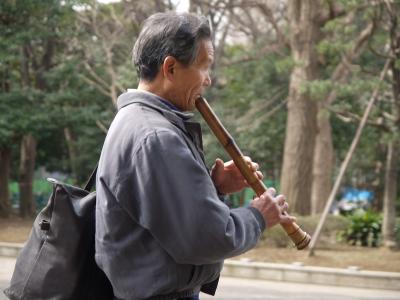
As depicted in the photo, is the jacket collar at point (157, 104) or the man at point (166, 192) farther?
the jacket collar at point (157, 104)

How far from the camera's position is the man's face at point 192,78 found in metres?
2.39

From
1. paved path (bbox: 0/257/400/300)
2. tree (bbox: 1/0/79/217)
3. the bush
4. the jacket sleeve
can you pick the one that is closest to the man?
the jacket sleeve

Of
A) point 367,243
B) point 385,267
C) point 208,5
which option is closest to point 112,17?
point 208,5

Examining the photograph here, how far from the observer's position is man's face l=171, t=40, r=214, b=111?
2.39m

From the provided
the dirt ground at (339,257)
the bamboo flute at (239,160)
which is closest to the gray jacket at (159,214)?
the bamboo flute at (239,160)

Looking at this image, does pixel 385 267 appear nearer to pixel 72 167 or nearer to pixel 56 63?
pixel 56 63

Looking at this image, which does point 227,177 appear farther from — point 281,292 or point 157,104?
point 281,292

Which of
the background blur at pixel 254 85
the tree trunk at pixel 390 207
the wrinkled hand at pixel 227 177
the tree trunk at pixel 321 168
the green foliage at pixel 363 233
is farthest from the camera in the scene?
the tree trunk at pixel 321 168

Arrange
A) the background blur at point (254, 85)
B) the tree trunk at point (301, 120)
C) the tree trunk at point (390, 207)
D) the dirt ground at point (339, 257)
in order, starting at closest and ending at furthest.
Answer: the dirt ground at point (339, 257)
the tree trunk at point (390, 207)
the background blur at point (254, 85)
the tree trunk at point (301, 120)

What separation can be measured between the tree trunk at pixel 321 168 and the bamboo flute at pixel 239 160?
1741cm

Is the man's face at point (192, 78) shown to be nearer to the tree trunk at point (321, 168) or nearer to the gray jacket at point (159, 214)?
the gray jacket at point (159, 214)

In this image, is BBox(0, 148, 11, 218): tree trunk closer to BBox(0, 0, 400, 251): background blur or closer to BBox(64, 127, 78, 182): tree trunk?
BBox(0, 0, 400, 251): background blur

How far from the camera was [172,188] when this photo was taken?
212cm

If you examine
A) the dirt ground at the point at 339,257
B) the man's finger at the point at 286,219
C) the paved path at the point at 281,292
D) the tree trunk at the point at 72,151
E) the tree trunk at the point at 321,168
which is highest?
the man's finger at the point at 286,219
